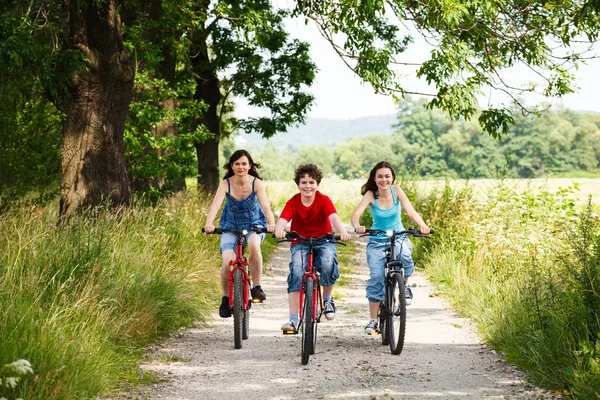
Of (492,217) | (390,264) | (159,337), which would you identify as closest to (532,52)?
(492,217)

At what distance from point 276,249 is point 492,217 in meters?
7.83

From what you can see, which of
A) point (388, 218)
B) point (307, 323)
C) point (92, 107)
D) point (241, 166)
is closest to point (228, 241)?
point (241, 166)

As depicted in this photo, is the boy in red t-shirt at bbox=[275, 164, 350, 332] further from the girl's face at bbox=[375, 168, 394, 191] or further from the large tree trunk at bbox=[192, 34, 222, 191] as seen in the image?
the large tree trunk at bbox=[192, 34, 222, 191]

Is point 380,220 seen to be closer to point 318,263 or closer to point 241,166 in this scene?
point 318,263

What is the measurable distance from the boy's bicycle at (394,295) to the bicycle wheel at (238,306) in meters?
1.40

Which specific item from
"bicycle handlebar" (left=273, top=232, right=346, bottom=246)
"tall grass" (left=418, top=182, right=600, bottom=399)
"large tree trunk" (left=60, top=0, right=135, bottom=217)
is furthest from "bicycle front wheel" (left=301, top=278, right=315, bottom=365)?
"large tree trunk" (left=60, top=0, right=135, bottom=217)

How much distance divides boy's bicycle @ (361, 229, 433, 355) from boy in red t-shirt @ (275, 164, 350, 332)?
1.58 ft

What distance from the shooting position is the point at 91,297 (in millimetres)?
6461

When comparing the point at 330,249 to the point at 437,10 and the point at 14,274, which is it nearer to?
the point at 14,274

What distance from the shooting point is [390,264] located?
25.7 ft

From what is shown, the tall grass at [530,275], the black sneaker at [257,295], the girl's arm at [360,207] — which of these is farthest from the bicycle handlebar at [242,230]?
the tall grass at [530,275]

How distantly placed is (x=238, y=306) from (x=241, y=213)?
1.16m

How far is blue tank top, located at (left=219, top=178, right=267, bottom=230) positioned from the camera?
8703 mm

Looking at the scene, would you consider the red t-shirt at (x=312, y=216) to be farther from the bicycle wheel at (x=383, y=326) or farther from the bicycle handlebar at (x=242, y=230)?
the bicycle wheel at (x=383, y=326)
